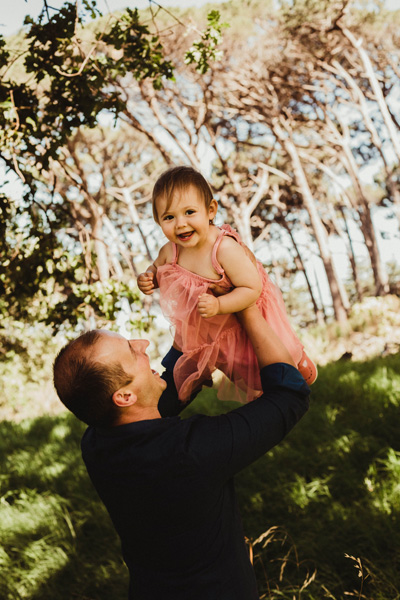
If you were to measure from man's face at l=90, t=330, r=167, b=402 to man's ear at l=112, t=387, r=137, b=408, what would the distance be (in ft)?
→ 0.08

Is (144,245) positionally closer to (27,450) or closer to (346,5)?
(346,5)

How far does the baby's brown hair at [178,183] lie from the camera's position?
186 cm

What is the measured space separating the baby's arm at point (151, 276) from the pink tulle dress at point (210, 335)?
7 centimetres

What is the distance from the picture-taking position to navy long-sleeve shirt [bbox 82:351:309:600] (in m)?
1.48

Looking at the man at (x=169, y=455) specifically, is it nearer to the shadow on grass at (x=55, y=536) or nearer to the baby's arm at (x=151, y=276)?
the baby's arm at (x=151, y=276)

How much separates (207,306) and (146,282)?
1.42 ft

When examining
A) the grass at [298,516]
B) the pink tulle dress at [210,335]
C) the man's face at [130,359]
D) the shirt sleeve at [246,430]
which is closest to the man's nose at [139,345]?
the man's face at [130,359]

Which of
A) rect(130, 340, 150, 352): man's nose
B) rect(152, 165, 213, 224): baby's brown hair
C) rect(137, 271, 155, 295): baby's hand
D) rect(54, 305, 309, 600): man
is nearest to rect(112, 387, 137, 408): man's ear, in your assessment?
rect(54, 305, 309, 600): man

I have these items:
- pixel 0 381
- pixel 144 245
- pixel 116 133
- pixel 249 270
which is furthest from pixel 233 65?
pixel 249 270

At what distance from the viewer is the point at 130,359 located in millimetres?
1638

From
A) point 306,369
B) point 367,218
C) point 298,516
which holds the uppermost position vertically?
→ point 367,218

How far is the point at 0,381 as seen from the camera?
16.0 m

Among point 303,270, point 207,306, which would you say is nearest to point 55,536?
point 207,306

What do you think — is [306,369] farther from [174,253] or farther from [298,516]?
[298,516]
